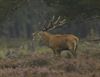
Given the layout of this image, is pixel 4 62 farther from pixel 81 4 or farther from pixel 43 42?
pixel 81 4

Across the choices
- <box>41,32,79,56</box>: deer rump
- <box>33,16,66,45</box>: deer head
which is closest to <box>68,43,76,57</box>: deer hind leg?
<box>41,32,79,56</box>: deer rump

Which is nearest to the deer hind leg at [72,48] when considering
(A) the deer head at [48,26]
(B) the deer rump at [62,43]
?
(B) the deer rump at [62,43]

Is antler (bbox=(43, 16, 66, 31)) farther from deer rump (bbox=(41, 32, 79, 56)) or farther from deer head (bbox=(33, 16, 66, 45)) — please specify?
deer rump (bbox=(41, 32, 79, 56))

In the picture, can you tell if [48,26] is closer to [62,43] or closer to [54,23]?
[54,23]

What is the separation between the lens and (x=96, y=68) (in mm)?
12836

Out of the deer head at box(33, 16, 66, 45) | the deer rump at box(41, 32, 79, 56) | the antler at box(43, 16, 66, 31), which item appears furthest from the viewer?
the deer rump at box(41, 32, 79, 56)

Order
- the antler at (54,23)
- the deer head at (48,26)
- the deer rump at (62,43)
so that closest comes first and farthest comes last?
the antler at (54,23), the deer head at (48,26), the deer rump at (62,43)

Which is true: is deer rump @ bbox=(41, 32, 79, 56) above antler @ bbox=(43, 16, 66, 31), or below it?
below

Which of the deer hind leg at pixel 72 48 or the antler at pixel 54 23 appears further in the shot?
→ the deer hind leg at pixel 72 48

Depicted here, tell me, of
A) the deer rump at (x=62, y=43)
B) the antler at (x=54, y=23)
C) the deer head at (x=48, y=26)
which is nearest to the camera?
the antler at (x=54, y=23)

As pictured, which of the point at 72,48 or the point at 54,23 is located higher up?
the point at 54,23

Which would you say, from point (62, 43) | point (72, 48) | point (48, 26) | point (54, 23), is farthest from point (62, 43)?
point (54, 23)

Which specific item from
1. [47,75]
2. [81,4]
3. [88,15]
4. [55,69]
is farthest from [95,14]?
[47,75]

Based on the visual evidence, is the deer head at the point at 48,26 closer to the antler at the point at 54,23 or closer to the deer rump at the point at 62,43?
the antler at the point at 54,23
